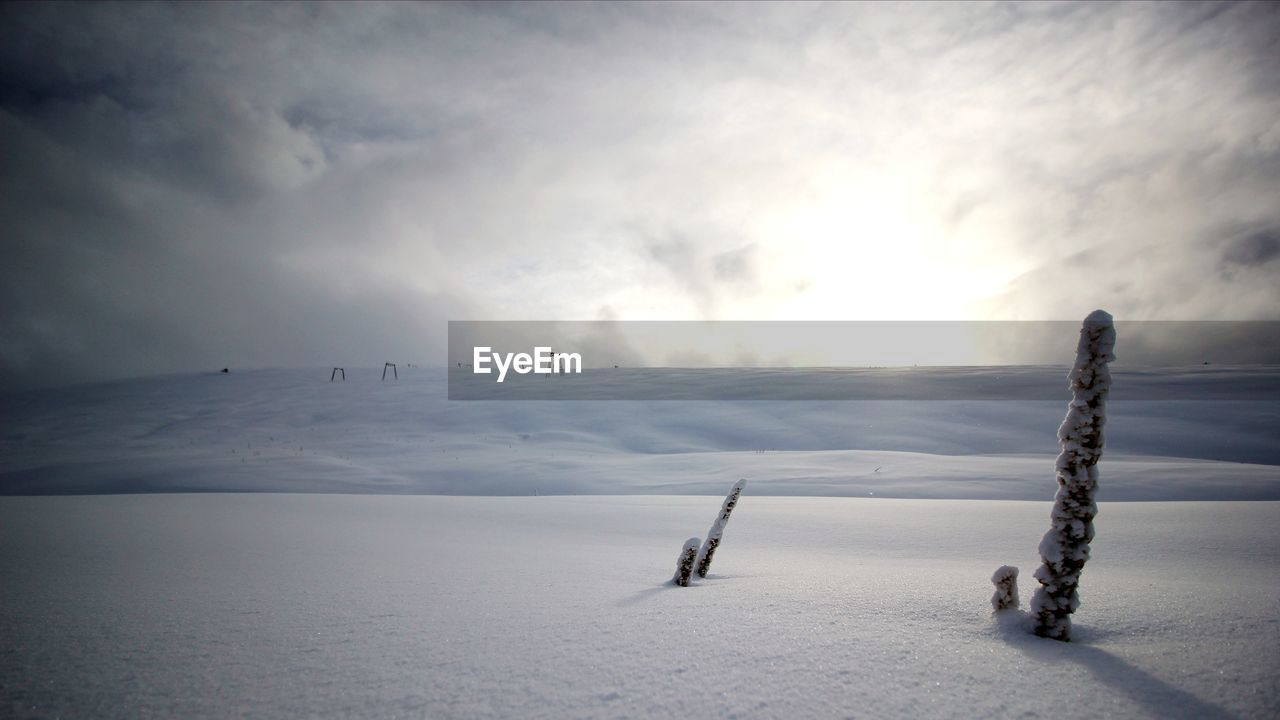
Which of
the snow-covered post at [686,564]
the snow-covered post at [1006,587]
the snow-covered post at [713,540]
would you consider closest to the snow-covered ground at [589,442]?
the snow-covered post at [713,540]

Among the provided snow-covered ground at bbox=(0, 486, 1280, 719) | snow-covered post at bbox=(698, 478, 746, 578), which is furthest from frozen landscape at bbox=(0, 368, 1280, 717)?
snow-covered post at bbox=(698, 478, 746, 578)

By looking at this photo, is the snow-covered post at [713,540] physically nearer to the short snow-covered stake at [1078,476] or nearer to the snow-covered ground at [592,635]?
the snow-covered ground at [592,635]

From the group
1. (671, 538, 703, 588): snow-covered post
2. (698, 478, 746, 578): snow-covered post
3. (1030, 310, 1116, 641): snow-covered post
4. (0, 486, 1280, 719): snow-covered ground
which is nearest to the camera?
(0, 486, 1280, 719): snow-covered ground

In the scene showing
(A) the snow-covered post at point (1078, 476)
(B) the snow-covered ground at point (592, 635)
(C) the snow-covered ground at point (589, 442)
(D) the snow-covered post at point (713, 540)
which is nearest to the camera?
(B) the snow-covered ground at point (592, 635)

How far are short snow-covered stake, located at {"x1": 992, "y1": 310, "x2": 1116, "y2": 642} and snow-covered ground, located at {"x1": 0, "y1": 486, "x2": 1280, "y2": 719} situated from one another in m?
0.25

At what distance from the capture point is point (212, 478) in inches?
500

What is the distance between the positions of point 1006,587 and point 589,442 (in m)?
18.8

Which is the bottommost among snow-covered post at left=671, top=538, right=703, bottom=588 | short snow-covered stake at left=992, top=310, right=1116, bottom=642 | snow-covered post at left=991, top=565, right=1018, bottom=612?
snow-covered post at left=671, top=538, right=703, bottom=588

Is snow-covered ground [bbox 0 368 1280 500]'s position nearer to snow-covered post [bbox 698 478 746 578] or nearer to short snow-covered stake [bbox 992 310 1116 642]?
snow-covered post [bbox 698 478 746 578]

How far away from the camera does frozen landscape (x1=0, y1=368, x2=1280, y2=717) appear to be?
6.31 ft

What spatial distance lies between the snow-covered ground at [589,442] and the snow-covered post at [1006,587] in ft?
30.3

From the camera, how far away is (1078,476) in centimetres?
263

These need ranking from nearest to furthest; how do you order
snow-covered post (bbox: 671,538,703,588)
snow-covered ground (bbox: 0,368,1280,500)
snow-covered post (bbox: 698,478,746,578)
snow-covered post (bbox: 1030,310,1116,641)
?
snow-covered post (bbox: 1030,310,1116,641) < snow-covered post (bbox: 671,538,703,588) < snow-covered post (bbox: 698,478,746,578) < snow-covered ground (bbox: 0,368,1280,500)

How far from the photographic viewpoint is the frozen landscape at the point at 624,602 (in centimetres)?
192
